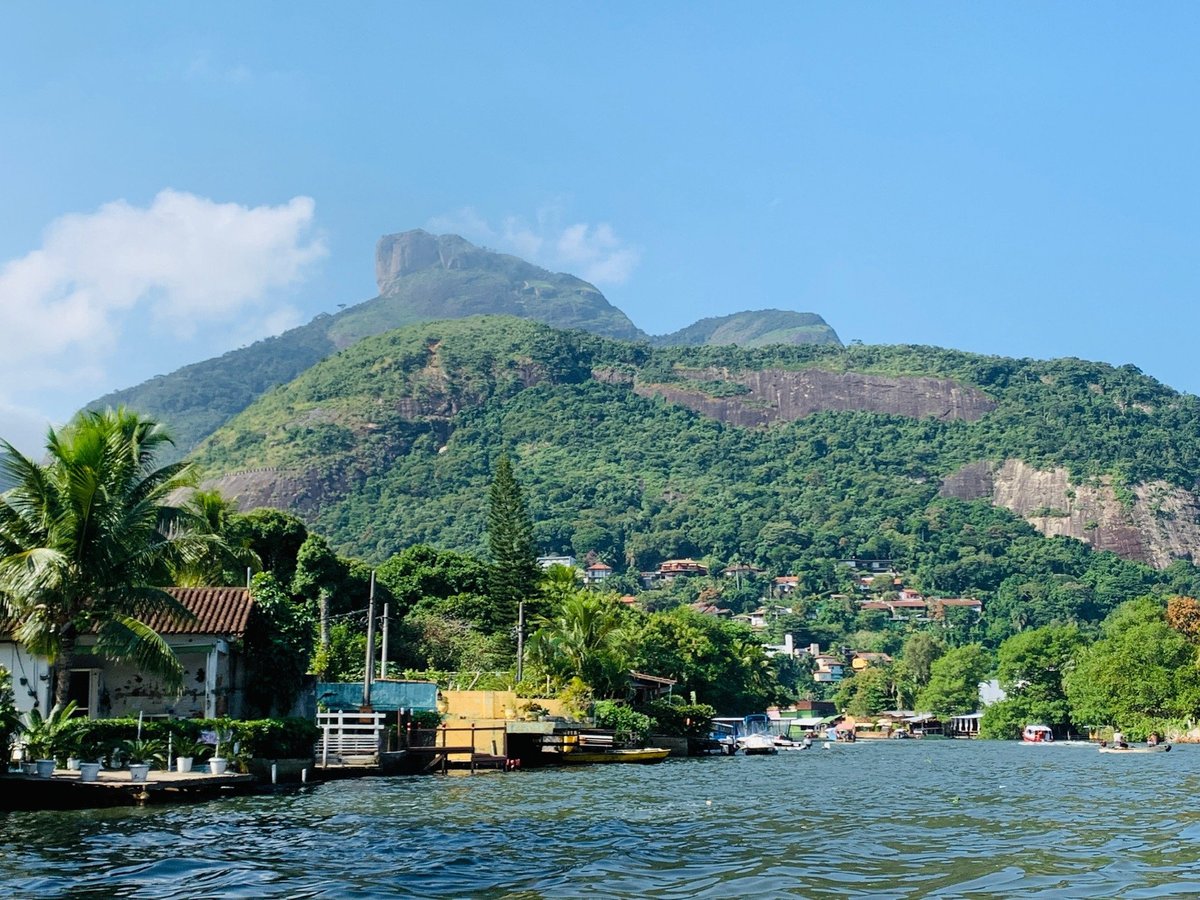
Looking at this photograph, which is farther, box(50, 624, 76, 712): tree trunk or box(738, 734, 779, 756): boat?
box(738, 734, 779, 756): boat

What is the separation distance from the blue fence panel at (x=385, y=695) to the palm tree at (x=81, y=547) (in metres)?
14.9

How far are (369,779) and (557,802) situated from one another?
33.1 feet

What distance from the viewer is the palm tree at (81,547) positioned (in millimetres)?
28016

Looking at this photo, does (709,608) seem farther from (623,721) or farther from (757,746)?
(623,721)

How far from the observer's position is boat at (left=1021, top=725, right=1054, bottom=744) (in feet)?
291

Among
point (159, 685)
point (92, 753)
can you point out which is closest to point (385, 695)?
point (159, 685)

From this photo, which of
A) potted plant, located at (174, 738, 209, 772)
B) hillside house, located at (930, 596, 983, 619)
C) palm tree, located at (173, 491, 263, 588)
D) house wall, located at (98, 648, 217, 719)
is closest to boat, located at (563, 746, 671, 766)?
palm tree, located at (173, 491, 263, 588)

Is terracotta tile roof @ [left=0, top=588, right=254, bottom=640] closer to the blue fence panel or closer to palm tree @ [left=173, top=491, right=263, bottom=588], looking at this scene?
palm tree @ [left=173, top=491, right=263, bottom=588]

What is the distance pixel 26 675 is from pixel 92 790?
29.7 ft

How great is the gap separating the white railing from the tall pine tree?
31356mm

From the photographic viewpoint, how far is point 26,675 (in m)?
32.3

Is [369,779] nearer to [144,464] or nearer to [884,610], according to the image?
[144,464]

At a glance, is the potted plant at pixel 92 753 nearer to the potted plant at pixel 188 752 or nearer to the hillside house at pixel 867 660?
the potted plant at pixel 188 752

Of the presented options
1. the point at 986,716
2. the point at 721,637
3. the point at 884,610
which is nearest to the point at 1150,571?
the point at 884,610
